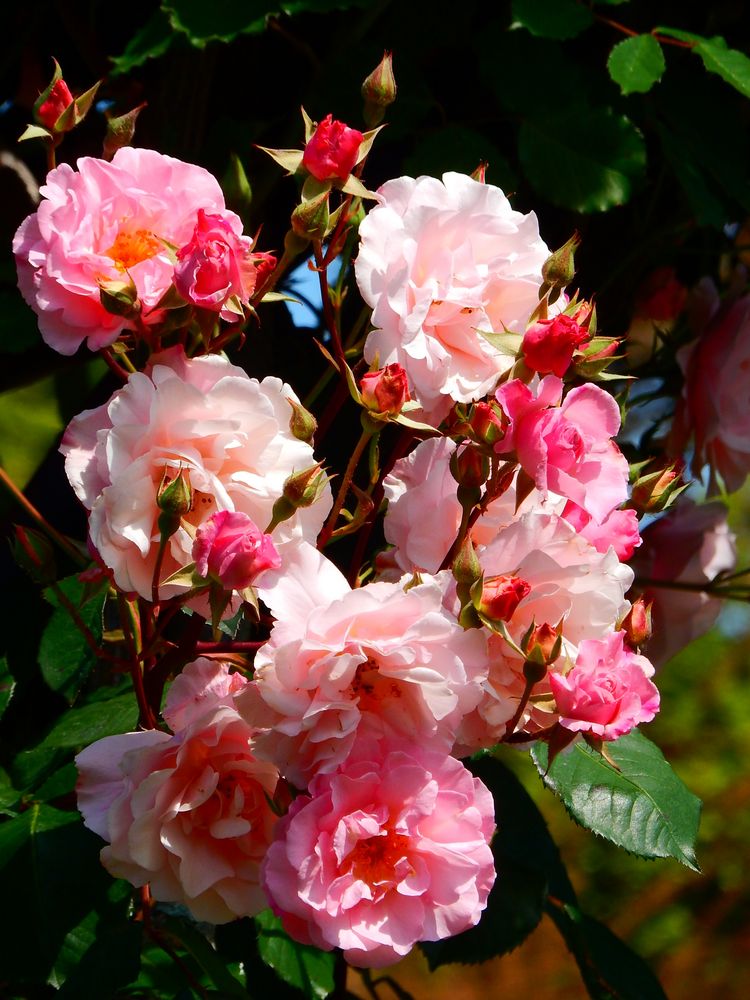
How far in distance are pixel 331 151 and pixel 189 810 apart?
A: 0.90ft

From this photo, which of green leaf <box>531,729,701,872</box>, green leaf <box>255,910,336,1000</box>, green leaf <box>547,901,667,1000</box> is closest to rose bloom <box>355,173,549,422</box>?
green leaf <box>531,729,701,872</box>

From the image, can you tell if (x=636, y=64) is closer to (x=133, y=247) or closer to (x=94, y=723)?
(x=133, y=247)

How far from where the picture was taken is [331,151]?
475 millimetres

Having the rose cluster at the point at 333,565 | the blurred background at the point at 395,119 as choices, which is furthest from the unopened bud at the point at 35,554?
the blurred background at the point at 395,119

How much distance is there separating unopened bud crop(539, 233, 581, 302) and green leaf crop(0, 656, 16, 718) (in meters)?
0.34

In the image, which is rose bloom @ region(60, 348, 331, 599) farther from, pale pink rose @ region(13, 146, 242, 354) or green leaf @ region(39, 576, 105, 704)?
green leaf @ region(39, 576, 105, 704)

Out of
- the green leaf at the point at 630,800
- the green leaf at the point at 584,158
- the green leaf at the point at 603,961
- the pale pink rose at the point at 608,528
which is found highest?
the green leaf at the point at 584,158

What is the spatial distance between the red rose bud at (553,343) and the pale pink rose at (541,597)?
0.06 meters

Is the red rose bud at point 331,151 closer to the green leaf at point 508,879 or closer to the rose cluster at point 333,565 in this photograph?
the rose cluster at point 333,565

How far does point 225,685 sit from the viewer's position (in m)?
0.44

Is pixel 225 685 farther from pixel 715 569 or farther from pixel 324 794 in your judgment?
pixel 715 569

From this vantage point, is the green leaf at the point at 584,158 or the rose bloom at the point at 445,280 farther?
the green leaf at the point at 584,158

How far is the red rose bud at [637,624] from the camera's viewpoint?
1.56ft

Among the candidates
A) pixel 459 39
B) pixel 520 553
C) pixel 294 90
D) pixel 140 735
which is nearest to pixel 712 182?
pixel 459 39
